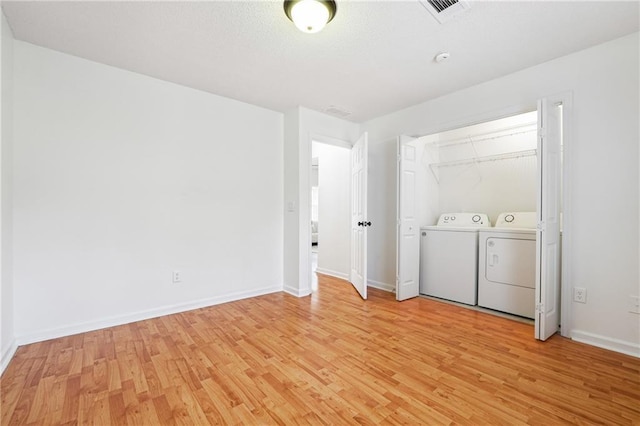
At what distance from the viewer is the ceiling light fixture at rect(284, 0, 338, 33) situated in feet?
5.81

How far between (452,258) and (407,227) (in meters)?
0.64

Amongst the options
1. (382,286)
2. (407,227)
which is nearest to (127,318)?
(382,286)

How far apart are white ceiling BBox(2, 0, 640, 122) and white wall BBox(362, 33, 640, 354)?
0.19 m

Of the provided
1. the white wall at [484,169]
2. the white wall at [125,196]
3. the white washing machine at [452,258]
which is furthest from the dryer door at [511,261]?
the white wall at [125,196]

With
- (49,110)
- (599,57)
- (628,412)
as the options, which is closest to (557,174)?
(599,57)

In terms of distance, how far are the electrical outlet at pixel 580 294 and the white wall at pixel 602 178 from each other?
0.11ft

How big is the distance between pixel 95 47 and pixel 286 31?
63.2 inches

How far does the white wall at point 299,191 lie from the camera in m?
3.70

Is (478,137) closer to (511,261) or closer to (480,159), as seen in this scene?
(480,159)

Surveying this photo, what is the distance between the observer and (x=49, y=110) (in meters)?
2.42

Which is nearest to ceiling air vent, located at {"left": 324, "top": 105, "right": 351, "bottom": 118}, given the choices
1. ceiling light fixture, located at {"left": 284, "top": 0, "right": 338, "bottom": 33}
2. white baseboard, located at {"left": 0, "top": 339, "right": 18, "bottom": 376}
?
ceiling light fixture, located at {"left": 284, "top": 0, "right": 338, "bottom": 33}

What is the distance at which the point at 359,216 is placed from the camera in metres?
3.81

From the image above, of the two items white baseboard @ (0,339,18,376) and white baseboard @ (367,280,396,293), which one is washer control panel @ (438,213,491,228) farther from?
white baseboard @ (0,339,18,376)

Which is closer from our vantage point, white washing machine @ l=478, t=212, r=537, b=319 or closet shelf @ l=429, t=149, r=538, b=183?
white washing machine @ l=478, t=212, r=537, b=319
